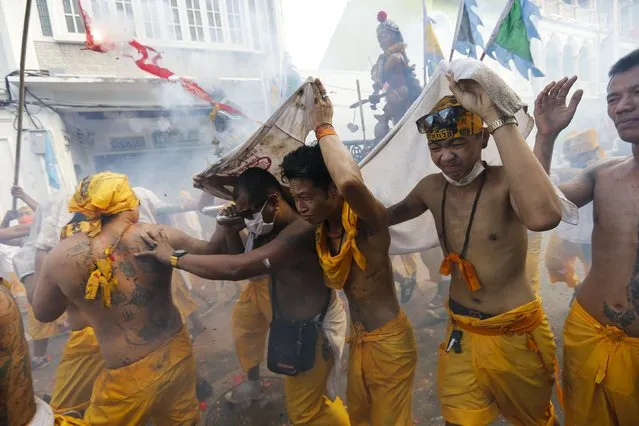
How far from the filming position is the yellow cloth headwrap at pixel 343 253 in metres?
2.06

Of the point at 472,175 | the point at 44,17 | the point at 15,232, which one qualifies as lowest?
the point at 15,232

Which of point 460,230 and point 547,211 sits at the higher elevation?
point 547,211

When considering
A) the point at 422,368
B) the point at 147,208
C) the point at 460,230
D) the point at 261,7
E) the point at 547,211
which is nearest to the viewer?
the point at 547,211

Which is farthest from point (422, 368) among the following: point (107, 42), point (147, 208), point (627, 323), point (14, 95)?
point (14, 95)

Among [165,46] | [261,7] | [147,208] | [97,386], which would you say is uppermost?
[261,7]

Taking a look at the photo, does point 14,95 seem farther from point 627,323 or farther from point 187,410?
point 627,323

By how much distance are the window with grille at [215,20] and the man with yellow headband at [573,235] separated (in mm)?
10206

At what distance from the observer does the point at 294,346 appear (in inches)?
95.9

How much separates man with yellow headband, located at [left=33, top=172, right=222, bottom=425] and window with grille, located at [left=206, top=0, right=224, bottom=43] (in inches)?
414

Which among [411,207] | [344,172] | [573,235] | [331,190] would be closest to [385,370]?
[411,207]

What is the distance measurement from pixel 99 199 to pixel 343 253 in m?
1.71

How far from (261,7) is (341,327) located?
12126mm

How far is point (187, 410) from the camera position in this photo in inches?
104

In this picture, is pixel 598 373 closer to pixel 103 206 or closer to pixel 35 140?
pixel 103 206
